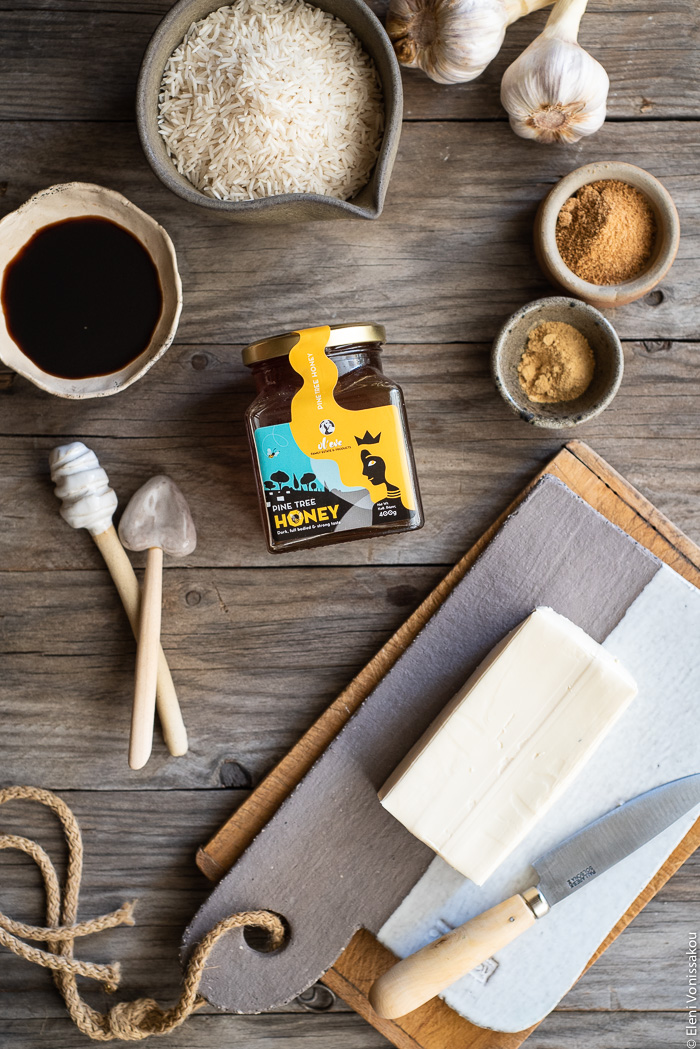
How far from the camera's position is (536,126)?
97cm

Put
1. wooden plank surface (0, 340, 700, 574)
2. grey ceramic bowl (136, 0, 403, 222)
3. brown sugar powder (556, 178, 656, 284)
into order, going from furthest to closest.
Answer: wooden plank surface (0, 340, 700, 574), brown sugar powder (556, 178, 656, 284), grey ceramic bowl (136, 0, 403, 222)

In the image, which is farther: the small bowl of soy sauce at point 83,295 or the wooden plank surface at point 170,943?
the wooden plank surface at point 170,943

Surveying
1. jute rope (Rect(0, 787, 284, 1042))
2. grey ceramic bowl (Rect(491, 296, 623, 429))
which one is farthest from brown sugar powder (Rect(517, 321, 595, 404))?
jute rope (Rect(0, 787, 284, 1042))

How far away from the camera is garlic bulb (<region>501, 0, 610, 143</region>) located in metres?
0.91

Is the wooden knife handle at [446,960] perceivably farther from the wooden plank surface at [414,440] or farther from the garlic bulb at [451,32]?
the garlic bulb at [451,32]

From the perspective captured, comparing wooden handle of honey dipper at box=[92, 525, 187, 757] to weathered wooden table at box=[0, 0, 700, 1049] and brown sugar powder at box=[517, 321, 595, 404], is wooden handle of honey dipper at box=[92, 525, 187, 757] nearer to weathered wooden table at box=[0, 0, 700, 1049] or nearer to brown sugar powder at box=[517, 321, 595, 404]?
weathered wooden table at box=[0, 0, 700, 1049]

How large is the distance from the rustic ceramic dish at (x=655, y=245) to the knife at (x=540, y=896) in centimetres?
68

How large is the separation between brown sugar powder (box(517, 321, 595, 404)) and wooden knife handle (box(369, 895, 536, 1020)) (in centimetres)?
69

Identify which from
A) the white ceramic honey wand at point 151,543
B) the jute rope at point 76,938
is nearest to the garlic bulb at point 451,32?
the white ceramic honey wand at point 151,543

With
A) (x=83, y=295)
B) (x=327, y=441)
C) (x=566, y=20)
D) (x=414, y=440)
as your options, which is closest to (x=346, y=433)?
(x=327, y=441)

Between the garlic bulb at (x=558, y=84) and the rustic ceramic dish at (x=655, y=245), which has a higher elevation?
the garlic bulb at (x=558, y=84)

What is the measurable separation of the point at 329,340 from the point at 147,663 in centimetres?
51

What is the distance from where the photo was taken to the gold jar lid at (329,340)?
0.89 metres

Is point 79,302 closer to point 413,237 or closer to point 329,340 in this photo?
point 329,340
